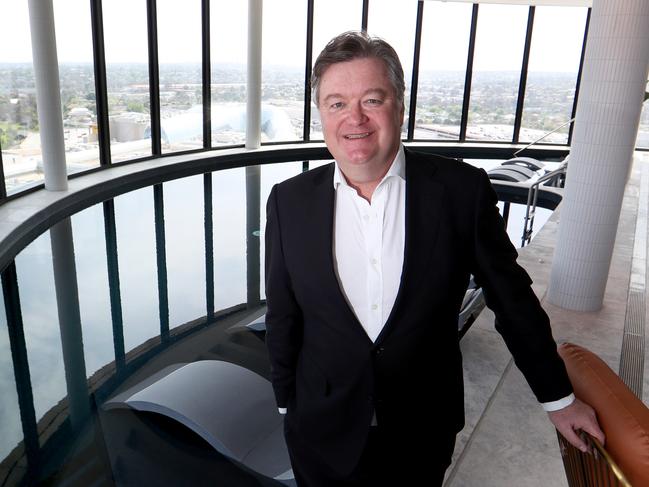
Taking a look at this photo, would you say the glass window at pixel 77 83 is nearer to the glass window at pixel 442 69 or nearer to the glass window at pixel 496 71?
the glass window at pixel 442 69

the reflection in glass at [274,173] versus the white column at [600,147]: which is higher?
the white column at [600,147]

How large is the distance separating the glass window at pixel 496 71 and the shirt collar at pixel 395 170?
13.7 m

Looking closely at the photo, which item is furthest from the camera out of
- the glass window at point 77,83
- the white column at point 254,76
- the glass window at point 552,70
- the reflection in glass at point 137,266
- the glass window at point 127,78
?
the glass window at point 552,70

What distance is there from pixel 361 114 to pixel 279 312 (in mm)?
550

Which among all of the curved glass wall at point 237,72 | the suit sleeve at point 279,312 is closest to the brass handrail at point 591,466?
the suit sleeve at point 279,312

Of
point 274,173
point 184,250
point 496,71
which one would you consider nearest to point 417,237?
point 184,250

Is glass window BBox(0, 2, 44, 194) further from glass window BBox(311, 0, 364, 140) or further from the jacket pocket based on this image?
the jacket pocket

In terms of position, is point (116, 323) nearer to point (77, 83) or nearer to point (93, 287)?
point (93, 287)

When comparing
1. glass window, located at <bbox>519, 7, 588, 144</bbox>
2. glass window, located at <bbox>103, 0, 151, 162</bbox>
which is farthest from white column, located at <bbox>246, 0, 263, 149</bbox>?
glass window, located at <bbox>519, 7, 588, 144</bbox>

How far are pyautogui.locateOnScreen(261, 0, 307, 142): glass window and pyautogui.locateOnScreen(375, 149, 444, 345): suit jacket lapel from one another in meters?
11.6

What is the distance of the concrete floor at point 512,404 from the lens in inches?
92.6

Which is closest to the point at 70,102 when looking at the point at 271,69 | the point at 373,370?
the point at 271,69

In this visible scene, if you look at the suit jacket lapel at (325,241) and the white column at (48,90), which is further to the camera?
the white column at (48,90)

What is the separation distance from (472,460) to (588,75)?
250cm
